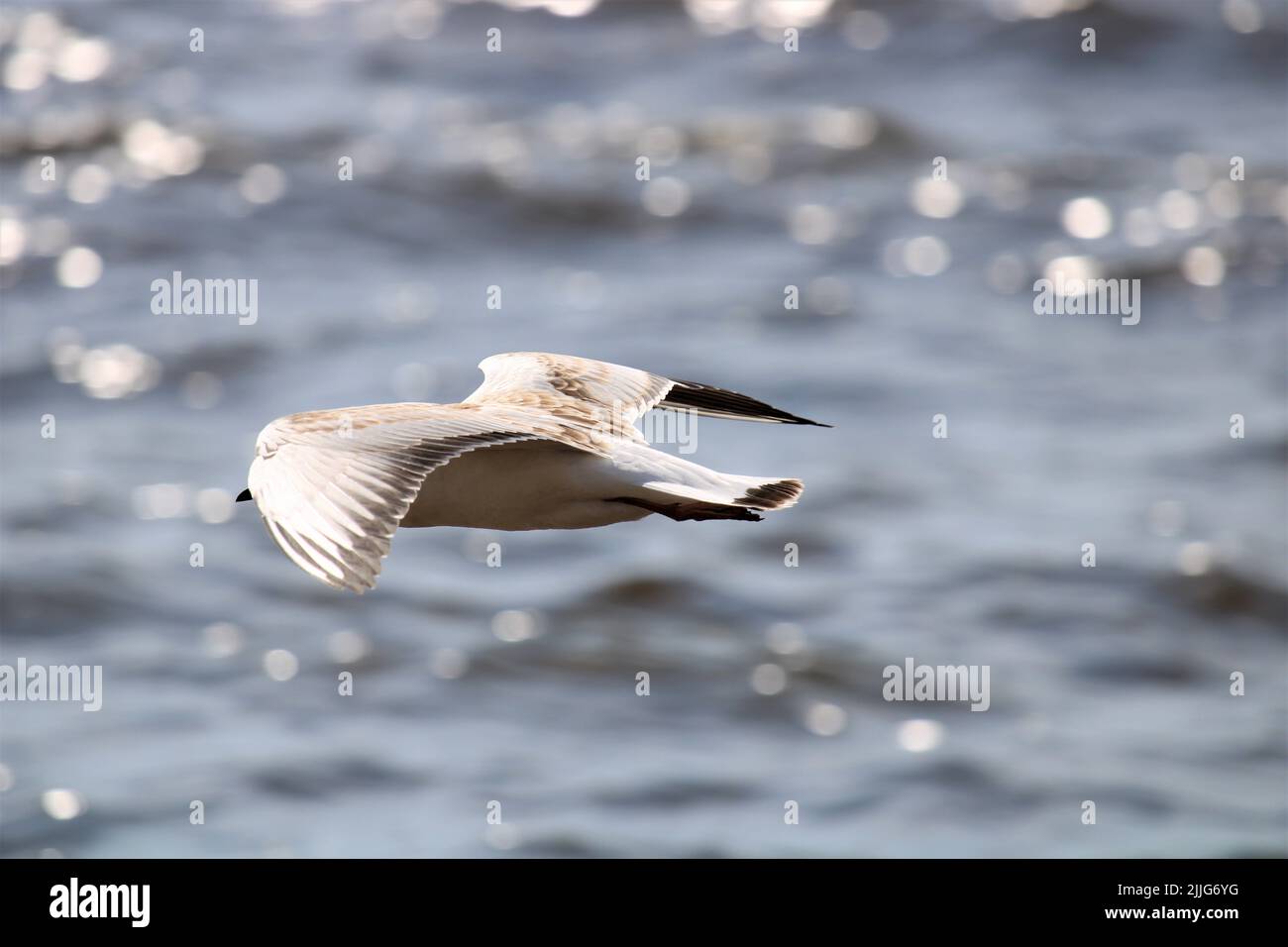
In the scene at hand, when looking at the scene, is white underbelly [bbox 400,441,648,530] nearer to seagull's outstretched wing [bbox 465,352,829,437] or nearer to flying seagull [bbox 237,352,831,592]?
flying seagull [bbox 237,352,831,592]

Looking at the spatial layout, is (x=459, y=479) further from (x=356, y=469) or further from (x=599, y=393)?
(x=599, y=393)

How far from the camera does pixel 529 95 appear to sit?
57.6m

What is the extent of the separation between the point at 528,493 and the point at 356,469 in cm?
85

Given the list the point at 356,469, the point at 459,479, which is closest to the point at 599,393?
the point at 459,479

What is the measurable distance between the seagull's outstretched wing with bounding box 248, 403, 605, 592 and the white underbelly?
10 cm

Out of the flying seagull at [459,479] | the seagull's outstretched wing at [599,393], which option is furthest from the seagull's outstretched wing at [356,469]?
the seagull's outstretched wing at [599,393]

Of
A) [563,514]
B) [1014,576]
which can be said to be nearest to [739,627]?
[1014,576]

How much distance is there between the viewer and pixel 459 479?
7363 millimetres

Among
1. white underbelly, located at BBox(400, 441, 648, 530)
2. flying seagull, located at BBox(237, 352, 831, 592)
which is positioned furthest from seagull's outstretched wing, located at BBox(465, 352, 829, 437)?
white underbelly, located at BBox(400, 441, 648, 530)

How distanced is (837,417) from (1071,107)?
16.1 metres

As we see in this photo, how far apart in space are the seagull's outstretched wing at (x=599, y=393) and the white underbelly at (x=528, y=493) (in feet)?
2.75

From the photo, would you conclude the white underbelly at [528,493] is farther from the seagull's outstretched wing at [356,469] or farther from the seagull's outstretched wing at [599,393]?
the seagull's outstretched wing at [599,393]

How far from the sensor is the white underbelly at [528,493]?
285 inches

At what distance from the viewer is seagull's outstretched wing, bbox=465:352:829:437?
8.59 m
